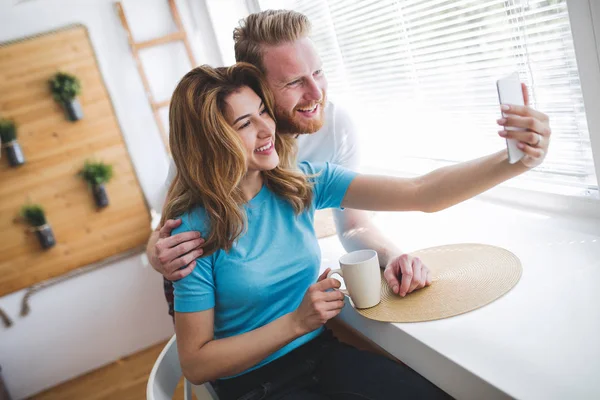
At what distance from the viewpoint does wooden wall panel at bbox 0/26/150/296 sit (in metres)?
2.89

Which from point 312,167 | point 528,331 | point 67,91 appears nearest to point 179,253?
point 312,167

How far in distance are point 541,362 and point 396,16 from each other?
49.8 inches

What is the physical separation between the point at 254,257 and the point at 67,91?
2229 mm

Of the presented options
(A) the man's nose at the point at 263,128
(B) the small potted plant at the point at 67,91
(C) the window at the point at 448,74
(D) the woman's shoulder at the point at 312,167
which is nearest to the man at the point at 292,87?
(D) the woman's shoulder at the point at 312,167

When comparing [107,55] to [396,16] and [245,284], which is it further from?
[245,284]

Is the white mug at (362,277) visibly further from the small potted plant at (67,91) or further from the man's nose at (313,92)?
the small potted plant at (67,91)

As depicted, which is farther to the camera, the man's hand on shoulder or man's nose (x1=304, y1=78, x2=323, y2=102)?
man's nose (x1=304, y1=78, x2=323, y2=102)

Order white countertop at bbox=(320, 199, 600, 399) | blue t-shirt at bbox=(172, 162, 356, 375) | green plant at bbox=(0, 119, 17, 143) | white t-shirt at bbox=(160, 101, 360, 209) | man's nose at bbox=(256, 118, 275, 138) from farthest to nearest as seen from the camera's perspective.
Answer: green plant at bbox=(0, 119, 17, 143)
white t-shirt at bbox=(160, 101, 360, 209)
man's nose at bbox=(256, 118, 275, 138)
blue t-shirt at bbox=(172, 162, 356, 375)
white countertop at bbox=(320, 199, 600, 399)

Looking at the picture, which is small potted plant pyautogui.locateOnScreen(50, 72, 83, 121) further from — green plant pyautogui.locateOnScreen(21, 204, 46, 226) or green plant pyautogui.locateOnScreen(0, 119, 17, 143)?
green plant pyautogui.locateOnScreen(21, 204, 46, 226)

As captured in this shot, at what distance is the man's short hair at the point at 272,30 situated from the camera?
143 centimetres

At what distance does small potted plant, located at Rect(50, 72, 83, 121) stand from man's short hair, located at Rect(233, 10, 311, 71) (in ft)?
5.90

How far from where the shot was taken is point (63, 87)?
2.88 metres

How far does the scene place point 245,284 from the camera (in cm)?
112

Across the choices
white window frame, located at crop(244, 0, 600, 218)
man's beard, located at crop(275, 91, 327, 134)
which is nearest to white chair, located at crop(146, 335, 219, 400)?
man's beard, located at crop(275, 91, 327, 134)
